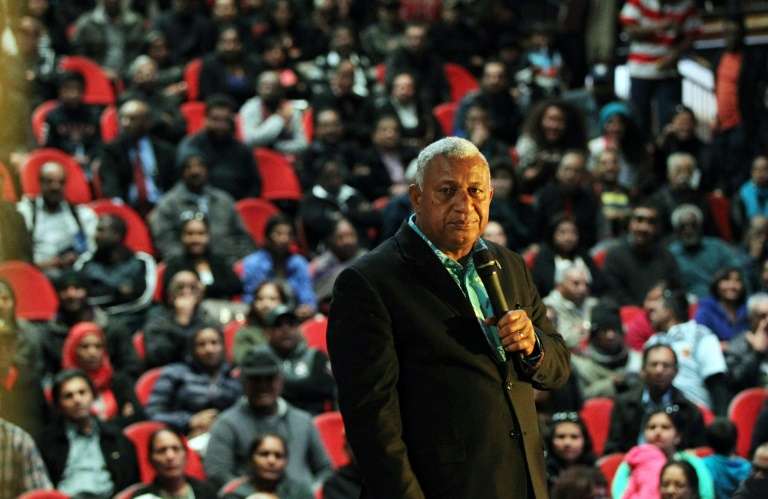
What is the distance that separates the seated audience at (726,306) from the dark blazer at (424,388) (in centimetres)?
469

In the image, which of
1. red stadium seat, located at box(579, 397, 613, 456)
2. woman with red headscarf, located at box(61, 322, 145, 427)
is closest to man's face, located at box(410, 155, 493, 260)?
woman with red headscarf, located at box(61, 322, 145, 427)

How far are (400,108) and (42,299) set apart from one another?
3.65m

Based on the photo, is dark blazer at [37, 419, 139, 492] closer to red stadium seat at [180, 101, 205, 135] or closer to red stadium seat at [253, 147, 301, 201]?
red stadium seat at [253, 147, 301, 201]

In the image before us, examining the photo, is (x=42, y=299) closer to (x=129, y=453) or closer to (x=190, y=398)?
(x=190, y=398)

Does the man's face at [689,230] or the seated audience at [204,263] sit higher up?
the seated audience at [204,263]

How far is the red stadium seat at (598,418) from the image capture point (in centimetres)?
593

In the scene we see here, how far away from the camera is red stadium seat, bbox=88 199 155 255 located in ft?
24.5

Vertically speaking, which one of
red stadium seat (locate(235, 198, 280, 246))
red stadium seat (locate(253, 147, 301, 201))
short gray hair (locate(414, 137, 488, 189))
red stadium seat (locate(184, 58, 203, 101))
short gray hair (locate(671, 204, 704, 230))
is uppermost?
red stadium seat (locate(184, 58, 203, 101))

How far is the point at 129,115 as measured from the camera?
8320 millimetres

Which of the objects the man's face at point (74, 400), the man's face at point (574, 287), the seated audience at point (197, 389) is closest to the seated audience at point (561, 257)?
the man's face at point (574, 287)

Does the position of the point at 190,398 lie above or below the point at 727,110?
below

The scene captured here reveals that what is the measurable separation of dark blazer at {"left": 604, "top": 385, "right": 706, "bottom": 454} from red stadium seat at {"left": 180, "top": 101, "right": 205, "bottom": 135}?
417 cm

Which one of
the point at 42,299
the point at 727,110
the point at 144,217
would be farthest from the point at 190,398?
the point at 727,110

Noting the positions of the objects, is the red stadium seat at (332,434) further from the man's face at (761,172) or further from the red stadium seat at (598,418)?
the man's face at (761,172)
